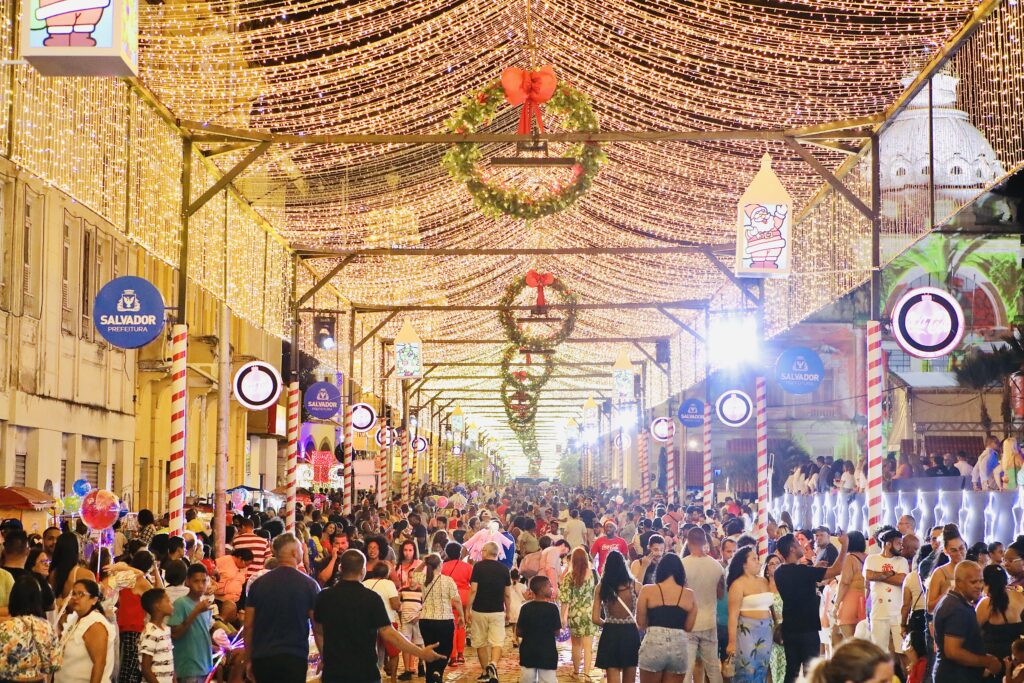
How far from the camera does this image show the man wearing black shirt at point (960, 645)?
30.8ft

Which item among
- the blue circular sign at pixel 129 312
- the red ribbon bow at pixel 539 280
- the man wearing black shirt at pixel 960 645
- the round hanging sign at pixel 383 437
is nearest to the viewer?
the man wearing black shirt at pixel 960 645

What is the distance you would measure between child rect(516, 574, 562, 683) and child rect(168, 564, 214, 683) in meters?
3.27

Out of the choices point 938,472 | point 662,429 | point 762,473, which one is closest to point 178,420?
point 762,473

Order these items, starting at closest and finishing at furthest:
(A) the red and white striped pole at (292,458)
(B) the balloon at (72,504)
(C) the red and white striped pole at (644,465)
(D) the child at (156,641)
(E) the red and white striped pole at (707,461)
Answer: (D) the child at (156,641)
(B) the balloon at (72,504)
(A) the red and white striped pole at (292,458)
(E) the red and white striped pole at (707,461)
(C) the red and white striped pole at (644,465)

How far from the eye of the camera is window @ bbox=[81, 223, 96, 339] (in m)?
26.7

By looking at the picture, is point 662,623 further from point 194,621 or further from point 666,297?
point 666,297

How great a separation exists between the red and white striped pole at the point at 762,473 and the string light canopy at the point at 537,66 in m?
2.26

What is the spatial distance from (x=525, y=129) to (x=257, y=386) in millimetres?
6650

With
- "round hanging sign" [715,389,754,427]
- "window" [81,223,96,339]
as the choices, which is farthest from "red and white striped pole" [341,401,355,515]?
"round hanging sign" [715,389,754,427]

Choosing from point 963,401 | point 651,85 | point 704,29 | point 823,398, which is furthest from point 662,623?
point 823,398

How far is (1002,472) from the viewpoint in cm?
2252

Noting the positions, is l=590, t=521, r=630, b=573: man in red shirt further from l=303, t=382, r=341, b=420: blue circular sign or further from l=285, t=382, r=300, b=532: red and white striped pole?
l=303, t=382, r=341, b=420: blue circular sign

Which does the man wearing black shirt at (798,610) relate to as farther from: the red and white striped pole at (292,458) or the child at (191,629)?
the red and white striped pole at (292,458)

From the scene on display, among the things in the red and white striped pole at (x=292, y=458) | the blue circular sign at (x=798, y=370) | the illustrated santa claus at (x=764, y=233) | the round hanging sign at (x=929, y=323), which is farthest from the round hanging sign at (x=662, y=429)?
the round hanging sign at (x=929, y=323)
